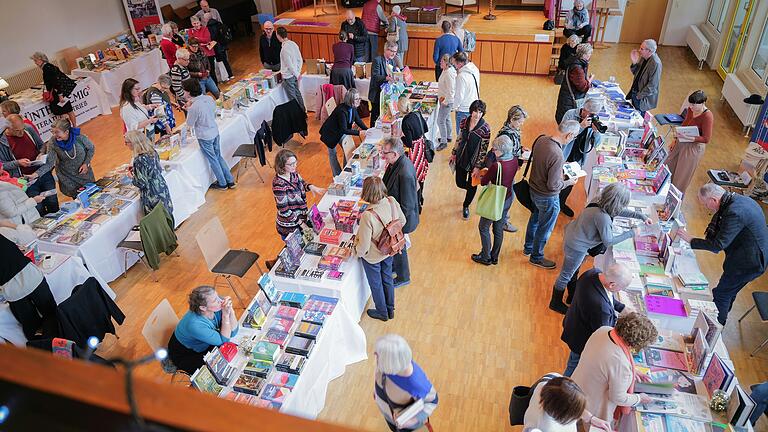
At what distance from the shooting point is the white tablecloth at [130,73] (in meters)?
10.3

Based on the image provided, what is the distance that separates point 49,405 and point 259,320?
3658 mm

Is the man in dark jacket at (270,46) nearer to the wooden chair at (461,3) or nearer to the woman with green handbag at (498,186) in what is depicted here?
the wooden chair at (461,3)

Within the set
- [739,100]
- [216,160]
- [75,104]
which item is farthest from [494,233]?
[75,104]

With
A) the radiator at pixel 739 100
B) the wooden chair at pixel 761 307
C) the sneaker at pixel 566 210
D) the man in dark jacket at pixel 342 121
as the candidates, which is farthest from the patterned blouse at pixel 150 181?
the radiator at pixel 739 100

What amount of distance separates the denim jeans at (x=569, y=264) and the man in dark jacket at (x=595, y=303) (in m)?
0.77

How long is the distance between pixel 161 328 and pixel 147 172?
2389 millimetres

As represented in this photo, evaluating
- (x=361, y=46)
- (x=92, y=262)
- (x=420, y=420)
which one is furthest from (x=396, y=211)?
(x=361, y=46)

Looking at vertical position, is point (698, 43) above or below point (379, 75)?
below

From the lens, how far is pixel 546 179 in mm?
5270

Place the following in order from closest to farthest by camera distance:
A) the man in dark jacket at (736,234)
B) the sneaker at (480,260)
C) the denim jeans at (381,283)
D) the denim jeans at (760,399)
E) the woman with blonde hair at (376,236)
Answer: the denim jeans at (760,399)
the man in dark jacket at (736,234)
the woman with blonde hair at (376,236)
the denim jeans at (381,283)
the sneaker at (480,260)

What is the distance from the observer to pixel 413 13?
12.1m

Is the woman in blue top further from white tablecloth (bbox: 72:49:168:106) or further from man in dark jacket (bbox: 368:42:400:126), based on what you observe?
white tablecloth (bbox: 72:49:168:106)

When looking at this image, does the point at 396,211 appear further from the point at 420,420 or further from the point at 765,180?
the point at 765,180

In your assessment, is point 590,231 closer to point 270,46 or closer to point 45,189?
point 45,189
